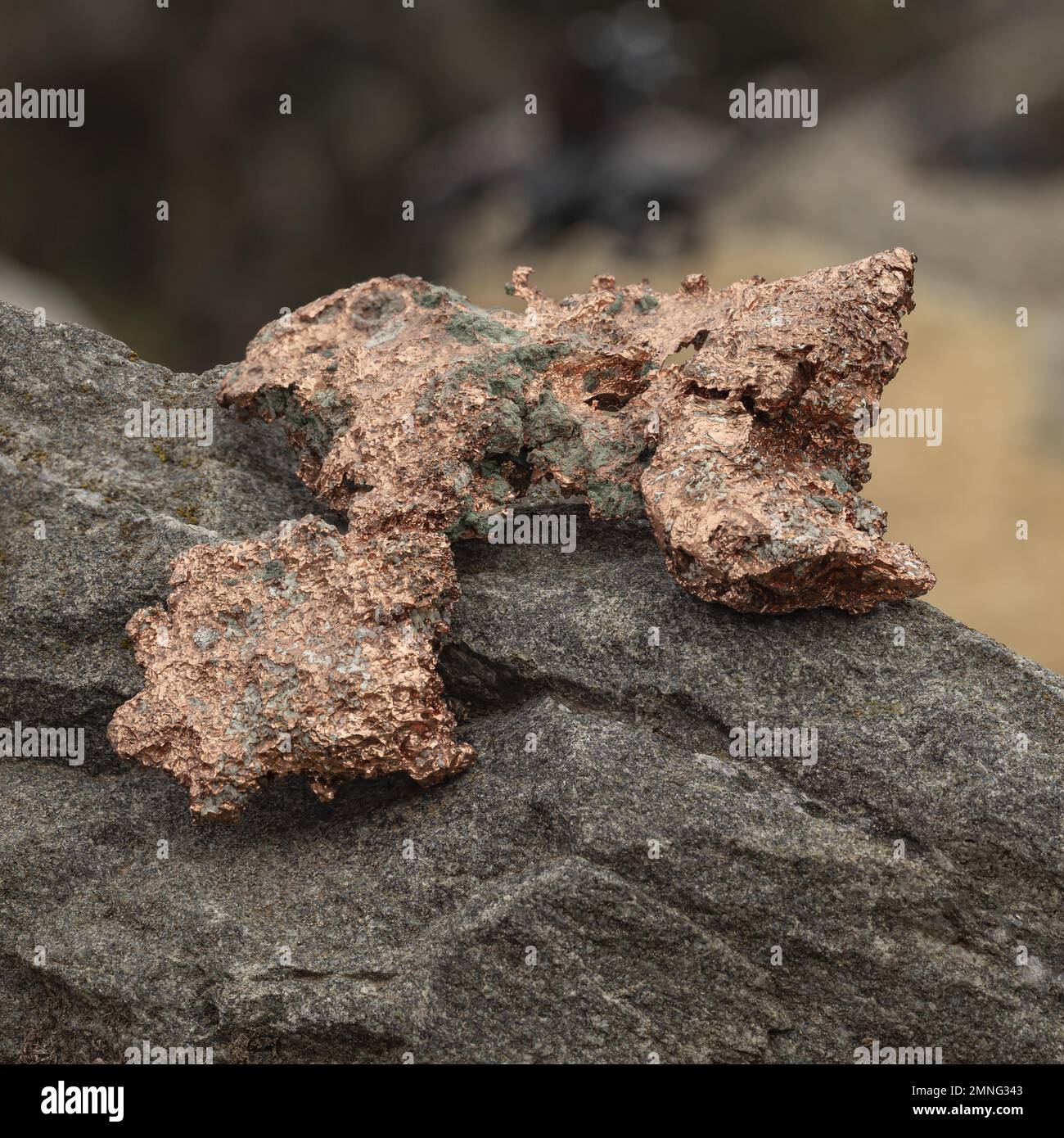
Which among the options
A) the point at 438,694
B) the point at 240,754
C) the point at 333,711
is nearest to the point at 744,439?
the point at 438,694

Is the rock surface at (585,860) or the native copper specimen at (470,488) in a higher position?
the native copper specimen at (470,488)

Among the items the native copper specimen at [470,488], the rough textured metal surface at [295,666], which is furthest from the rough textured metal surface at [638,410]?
the rough textured metal surface at [295,666]

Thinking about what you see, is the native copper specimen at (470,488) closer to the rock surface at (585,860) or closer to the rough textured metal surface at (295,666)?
the rough textured metal surface at (295,666)

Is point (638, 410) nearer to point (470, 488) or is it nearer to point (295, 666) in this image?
point (470, 488)

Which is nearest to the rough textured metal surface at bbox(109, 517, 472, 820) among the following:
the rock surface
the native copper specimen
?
the native copper specimen

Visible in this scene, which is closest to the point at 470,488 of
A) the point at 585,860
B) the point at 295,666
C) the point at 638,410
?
the point at 638,410

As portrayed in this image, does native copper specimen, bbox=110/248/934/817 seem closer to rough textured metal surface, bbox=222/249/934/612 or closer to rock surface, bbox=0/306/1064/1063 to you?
rough textured metal surface, bbox=222/249/934/612
